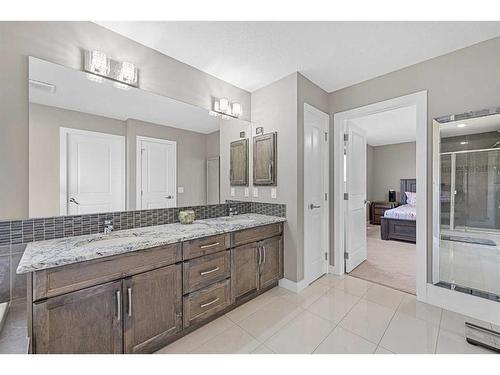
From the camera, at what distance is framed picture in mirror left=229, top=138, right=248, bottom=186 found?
290 centimetres

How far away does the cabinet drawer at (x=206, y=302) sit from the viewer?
1.76 meters

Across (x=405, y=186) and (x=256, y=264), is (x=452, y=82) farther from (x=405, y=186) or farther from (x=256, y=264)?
(x=405, y=186)

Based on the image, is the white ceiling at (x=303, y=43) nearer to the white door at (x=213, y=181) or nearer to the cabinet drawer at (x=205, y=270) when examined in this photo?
the white door at (x=213, y=181)

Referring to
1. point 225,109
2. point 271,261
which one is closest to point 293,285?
point 271,261

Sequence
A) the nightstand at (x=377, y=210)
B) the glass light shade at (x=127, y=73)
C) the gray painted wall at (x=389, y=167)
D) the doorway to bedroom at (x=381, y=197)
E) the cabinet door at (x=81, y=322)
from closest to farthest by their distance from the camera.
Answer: the cabinet door at (x=81, y=322) → the glass light shade at (x=127, y=73) → the doorway to bedroom at (x=381, y=197) → the nightstand at (x=377, y=210) → the gray painted wall at (x=389, y=167)

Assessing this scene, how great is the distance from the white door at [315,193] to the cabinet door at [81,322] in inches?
78.2

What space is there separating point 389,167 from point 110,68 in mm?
7744

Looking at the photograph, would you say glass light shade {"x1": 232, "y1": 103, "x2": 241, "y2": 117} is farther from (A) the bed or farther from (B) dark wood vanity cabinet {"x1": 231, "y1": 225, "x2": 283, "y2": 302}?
(A) the bed

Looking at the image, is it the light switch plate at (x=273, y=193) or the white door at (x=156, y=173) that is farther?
the light switch plate at (x=273, y=193)

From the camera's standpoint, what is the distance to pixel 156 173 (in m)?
2.24

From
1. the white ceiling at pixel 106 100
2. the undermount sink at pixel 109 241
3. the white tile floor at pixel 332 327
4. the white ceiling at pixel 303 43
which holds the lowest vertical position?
the white tile floor at pixel 332 327

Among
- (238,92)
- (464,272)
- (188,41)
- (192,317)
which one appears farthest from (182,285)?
(464,272)

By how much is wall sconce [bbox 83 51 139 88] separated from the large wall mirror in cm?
5

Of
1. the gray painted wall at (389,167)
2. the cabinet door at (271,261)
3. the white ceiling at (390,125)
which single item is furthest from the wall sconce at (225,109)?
the gray painted wall at (389,167)
